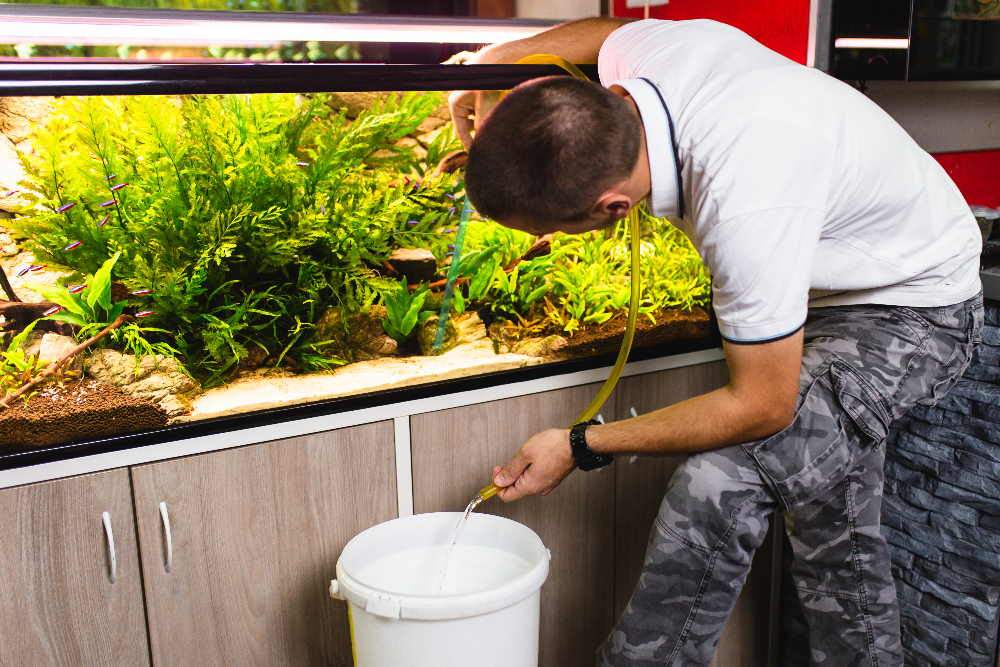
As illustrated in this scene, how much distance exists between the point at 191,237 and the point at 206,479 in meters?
0.45

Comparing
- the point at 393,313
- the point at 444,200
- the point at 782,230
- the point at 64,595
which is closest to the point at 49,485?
the point at 64,595

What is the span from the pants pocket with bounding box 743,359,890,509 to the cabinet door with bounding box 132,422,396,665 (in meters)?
0.78

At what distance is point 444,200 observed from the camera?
1.87m

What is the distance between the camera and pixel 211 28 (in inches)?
72.3

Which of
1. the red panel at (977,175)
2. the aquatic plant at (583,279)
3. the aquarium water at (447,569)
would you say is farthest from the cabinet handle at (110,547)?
the red panel at (977,175)

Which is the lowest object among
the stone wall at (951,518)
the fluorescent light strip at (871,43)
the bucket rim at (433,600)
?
the stone wall at (951,518)

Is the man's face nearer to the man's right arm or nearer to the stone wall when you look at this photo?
the man's right arm

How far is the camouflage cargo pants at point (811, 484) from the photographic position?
1.71m

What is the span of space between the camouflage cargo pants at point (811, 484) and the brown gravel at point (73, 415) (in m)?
0.99

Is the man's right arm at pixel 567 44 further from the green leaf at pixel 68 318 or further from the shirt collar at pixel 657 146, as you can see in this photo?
the green leaf at pixel 68 318

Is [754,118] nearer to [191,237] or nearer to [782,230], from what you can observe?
[782,230]

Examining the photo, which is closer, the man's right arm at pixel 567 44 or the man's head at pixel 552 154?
the man's head at pixel 552 154

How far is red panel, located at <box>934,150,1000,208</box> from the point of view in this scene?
3043mm

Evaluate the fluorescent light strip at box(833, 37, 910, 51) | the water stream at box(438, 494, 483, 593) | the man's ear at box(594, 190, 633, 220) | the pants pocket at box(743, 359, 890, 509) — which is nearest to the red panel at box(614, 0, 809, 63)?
the fluorescent light strip at box(833, 37, 910, 51)
